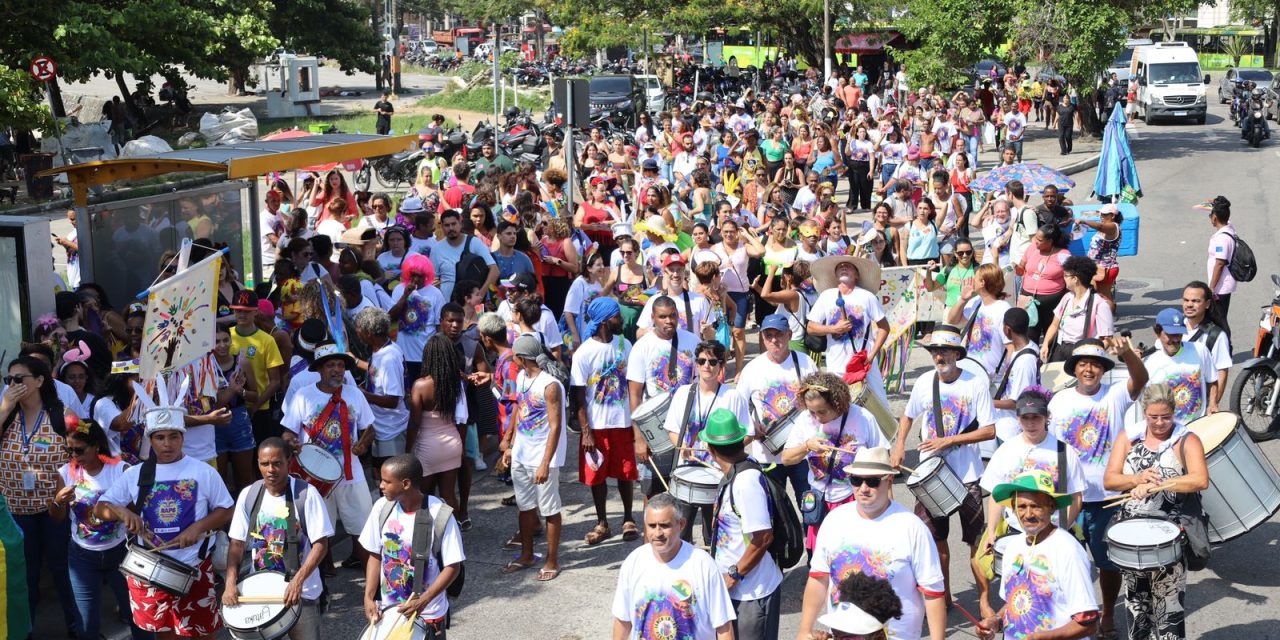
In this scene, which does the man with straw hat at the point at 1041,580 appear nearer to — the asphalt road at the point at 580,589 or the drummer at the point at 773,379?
the asphalt road at the point at 580,589

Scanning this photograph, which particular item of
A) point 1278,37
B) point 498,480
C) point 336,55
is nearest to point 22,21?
point 498,480

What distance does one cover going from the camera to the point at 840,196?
2548cm

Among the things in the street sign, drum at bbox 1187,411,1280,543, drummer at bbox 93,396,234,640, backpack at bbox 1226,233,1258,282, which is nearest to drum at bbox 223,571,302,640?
drummer at bbox 93,396,234,640

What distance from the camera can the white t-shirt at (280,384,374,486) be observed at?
7.86 m

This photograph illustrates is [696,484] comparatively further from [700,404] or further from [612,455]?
[612,455]

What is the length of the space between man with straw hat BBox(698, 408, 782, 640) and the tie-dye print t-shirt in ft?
3.56

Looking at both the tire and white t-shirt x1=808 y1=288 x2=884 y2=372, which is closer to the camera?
white t-shirt x1=808 y1=288 x2=884 y2=372

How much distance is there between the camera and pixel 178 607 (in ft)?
22.2

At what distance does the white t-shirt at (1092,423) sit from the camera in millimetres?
7484

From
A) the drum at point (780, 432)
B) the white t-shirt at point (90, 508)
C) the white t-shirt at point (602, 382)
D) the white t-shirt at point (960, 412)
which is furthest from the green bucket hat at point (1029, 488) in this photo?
the white t-shirt at point (90, 508)

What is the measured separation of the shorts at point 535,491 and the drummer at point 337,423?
0.93 metres

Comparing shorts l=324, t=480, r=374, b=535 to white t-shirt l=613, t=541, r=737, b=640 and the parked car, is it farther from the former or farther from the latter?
the parked car

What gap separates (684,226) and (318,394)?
7721 millimetres

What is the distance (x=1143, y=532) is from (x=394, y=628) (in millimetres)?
3593
